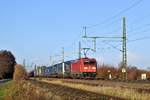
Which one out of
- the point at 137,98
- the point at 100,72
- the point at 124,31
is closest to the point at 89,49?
the point at 124,31

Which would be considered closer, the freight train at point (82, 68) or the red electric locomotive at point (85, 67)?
the red electric locomotive at point (85, 67)

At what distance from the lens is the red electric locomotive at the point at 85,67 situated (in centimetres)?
7444

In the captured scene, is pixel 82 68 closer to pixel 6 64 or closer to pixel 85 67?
pixel 85 67

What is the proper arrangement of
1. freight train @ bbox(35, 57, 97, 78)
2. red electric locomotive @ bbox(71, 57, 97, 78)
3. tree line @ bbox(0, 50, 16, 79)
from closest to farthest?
red electric locomotive @ bbox(71, 57, 97, 78) < freight train @ bbox(35, 57, 97, 78) < tree line @ bbox(0, 50, 16, 79)

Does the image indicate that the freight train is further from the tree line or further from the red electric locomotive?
the tree line

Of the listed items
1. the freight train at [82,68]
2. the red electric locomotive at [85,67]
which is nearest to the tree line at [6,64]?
the freight train at [82,68]

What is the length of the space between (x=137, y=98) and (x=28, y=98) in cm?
620

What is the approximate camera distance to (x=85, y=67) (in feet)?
244

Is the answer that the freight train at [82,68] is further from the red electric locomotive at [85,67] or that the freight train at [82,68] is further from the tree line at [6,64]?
the tree line at [6,64]

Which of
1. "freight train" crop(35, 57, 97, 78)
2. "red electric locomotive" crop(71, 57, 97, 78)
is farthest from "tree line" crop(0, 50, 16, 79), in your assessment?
"red electric locomotive" crop(71, 57, 97, 78)

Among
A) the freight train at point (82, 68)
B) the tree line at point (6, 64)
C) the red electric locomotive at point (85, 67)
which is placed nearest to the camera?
the red electric locomotive at point (85, 67)

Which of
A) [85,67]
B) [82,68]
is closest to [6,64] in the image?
[82,68]

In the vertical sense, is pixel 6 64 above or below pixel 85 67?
above

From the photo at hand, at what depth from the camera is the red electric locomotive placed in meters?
74.4
